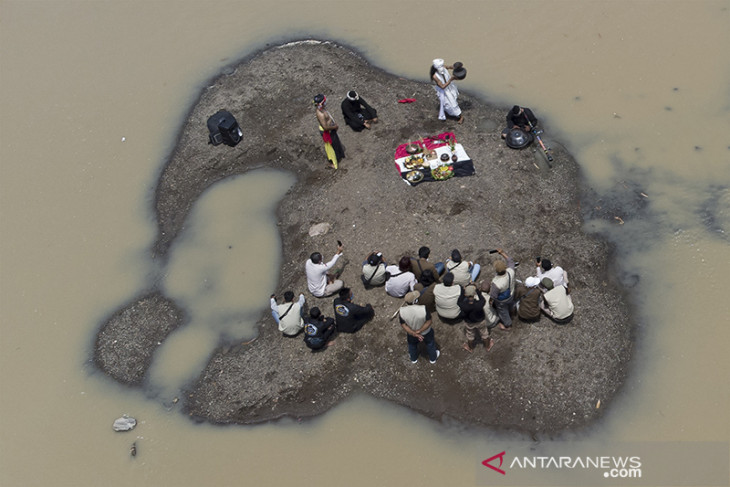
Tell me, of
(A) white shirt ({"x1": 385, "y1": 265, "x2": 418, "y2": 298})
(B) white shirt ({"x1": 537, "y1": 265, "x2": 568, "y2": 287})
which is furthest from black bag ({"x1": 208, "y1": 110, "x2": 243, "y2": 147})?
(B) white shirt ({"x1": 537, "y1": 265, "x2": 568, "y2": 287})

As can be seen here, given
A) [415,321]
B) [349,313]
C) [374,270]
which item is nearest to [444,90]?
[374,270]

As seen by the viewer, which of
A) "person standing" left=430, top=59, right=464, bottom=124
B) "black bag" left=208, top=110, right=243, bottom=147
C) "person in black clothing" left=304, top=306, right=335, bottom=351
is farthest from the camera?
"black bag" left=208, top=110, right=243, bottom=147

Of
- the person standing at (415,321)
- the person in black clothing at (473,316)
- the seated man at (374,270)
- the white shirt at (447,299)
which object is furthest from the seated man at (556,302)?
the seated man at (374,270)

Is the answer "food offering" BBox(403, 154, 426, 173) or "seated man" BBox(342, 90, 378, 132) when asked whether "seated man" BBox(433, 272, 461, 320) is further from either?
"seated man" BBox(342, 90, 378, 132)

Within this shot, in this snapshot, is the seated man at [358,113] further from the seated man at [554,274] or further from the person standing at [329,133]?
the seated man at [554,274]

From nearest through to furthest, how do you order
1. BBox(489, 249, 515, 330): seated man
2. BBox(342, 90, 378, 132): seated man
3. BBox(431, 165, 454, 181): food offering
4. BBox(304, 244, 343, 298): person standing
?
1. BBox(489, 249, 515, 330): seated man
2. BBox(304, 244, 343, 298): person standing
3. BBox(431, 165, 454, 181): food offering
4. BBox(342, 90, 378, 132): seated man

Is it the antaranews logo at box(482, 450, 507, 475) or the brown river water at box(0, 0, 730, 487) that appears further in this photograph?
the brown river water at box(0, 0, 730, 487)

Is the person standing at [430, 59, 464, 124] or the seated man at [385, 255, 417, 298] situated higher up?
the person standing at [430, 59, 464, 124]
